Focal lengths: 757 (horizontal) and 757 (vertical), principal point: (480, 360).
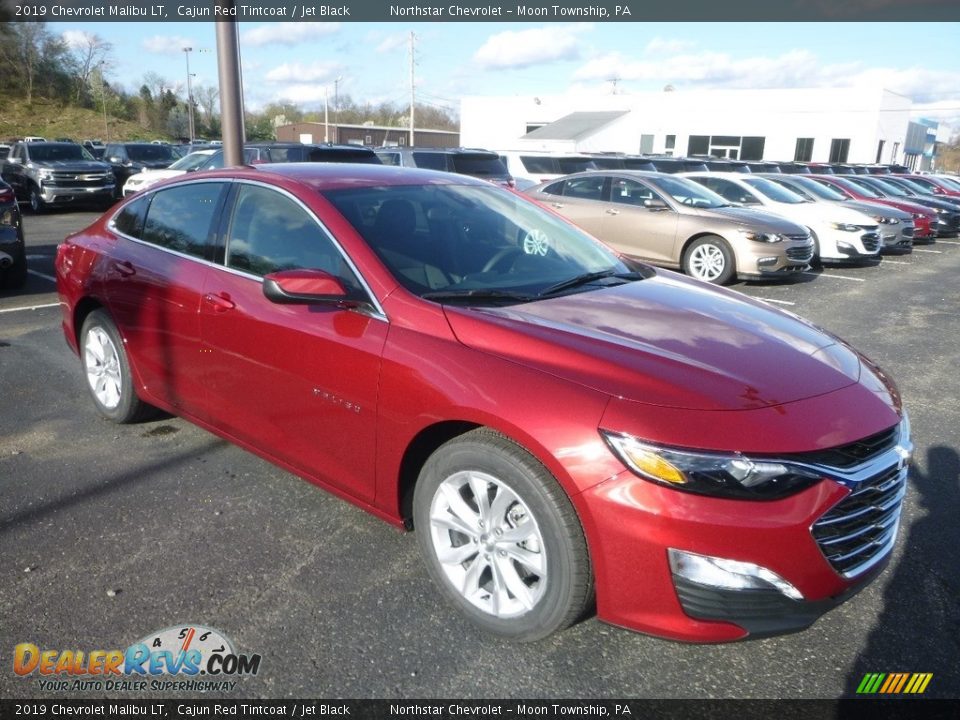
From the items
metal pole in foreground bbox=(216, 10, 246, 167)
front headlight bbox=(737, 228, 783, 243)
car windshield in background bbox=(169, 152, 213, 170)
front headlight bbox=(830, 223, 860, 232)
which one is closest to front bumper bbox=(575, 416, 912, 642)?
metal pole in foreground bbox=(216, 10, 246, 167)

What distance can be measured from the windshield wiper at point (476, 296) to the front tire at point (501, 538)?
0.62 metres

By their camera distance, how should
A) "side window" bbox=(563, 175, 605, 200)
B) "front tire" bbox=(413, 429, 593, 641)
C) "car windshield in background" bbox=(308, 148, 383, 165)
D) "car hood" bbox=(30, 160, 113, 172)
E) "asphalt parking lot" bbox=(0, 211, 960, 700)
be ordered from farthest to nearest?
1. "car hood" bbox=(30, 160, 113, 172)
2. "car windshield in background" bbox=(308, 148, 383, 165)
3. "side window" bbox=(563, 175, 605, 200)
4. "asphalt parking lot" bbox=(0, 211, 960, 700)
5. "front tire" bbox=(413, 429, 593, 641)

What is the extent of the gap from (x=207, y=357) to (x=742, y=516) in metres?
2.64

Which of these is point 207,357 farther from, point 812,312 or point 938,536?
point 812,312

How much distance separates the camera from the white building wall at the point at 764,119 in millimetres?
47312

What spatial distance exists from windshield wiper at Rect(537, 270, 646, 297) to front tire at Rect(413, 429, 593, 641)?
3.05ft

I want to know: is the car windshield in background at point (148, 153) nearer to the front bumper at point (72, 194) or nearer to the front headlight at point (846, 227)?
the front bumper at point (72, 194)

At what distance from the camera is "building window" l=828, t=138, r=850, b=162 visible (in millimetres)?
47688

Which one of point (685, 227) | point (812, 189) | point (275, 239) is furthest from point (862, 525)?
point (812, 189)

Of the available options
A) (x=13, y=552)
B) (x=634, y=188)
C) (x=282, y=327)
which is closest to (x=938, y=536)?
(x=282, y=327)

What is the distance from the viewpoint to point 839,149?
158 feet

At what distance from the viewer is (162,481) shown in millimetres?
3953

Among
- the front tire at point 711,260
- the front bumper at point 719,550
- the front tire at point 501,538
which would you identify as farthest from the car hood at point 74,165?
the front bumper at point 719,550

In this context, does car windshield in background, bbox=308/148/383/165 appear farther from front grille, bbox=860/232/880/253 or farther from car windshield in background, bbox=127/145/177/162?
car windshield in background, bbox=127/145/177/162
